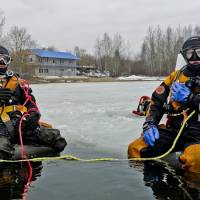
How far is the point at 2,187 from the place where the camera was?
3.09 m

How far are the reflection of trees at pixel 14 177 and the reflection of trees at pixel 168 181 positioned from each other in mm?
992

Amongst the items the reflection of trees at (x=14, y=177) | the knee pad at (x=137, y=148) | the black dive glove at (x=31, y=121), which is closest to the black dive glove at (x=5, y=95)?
the black dive glove at (x=31, y=121)

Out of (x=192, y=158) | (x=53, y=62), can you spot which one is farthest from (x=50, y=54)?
(x=192, y=158)

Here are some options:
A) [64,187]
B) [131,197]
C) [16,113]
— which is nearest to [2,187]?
[64,187]

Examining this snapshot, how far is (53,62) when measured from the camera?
6488 centimetres

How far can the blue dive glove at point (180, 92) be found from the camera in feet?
12.7

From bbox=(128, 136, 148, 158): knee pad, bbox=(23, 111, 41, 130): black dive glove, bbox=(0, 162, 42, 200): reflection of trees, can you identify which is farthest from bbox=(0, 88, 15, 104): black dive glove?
bbox=(128, 136, 148, 158): knee pad

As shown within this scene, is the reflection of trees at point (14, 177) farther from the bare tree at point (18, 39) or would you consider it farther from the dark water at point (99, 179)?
the bare tree at point (18, 39)

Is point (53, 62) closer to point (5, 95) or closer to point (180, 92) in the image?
point (5, 95)

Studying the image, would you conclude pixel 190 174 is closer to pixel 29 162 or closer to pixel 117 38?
pixel 29 162

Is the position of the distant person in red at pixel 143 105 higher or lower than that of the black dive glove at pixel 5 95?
lower

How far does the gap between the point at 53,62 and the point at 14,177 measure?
204 feet

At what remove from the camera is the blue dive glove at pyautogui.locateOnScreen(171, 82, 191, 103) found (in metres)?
3.88

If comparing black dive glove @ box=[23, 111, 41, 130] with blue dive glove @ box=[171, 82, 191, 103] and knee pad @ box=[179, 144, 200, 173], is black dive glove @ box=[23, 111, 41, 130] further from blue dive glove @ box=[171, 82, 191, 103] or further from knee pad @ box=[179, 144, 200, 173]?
knee pad @ box=[179, 144, 200, 173]
